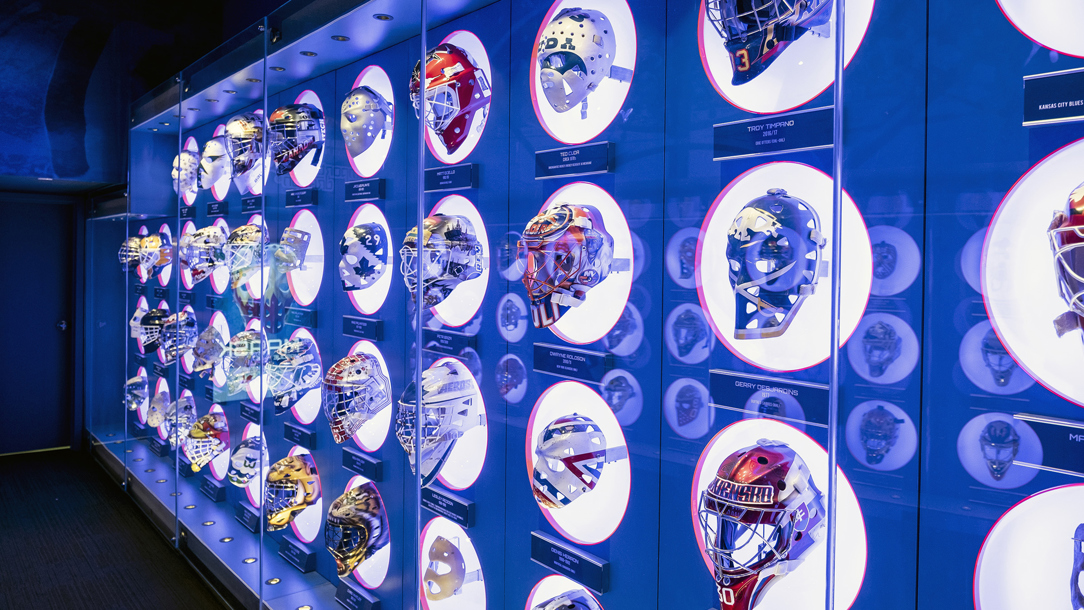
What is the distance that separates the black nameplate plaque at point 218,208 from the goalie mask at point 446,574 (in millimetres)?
2224

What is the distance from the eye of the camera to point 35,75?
14.8 feet

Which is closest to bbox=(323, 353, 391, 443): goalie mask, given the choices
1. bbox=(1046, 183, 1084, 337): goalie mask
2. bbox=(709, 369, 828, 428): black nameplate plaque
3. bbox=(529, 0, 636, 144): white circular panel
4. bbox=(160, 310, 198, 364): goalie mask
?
bbox=(529, 0, 636, 144): white circular panel

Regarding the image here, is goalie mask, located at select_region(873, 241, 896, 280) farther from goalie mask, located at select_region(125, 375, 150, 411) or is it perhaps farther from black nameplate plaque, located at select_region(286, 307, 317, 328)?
goalie mask, located at select_region(125, 375, 150, 411)

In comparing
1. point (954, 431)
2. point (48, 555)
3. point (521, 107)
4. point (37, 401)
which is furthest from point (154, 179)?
point (954, 431)

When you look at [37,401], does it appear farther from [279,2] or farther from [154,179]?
[279,2]

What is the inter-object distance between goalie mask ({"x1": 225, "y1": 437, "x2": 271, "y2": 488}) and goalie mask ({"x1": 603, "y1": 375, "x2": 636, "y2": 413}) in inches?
83.8

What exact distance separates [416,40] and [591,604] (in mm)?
1800

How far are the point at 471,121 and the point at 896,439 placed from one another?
4.53 ft

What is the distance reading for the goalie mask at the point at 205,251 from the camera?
11.4 feet

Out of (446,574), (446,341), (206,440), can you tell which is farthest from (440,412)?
(206,440)

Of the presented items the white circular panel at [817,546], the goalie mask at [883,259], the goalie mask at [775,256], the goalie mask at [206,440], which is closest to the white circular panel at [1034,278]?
the goalie mask at [883,259]

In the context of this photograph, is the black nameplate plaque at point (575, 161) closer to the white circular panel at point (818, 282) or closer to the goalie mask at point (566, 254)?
the goalie mask at point (566, 254)

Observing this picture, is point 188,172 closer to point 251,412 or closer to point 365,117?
point 251,412

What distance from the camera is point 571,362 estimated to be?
173cm
